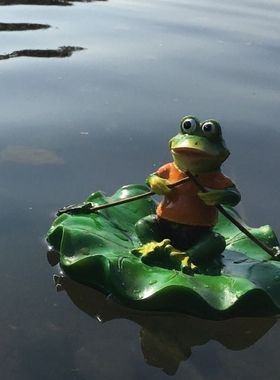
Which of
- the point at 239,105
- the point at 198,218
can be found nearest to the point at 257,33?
the point at 239,105

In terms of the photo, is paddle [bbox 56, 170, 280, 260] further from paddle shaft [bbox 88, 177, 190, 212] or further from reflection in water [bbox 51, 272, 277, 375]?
reflection in water [bbox 51, 272, 277, 375]

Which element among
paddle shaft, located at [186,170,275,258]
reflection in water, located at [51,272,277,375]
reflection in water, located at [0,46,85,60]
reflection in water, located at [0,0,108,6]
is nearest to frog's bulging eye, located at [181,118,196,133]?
paddle shaft, located at [186,170,275,258]

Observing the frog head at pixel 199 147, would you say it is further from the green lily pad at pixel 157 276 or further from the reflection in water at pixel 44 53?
the reflection in water at pixel 44 53

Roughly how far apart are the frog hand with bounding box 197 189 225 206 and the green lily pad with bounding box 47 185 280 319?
10.4 inches

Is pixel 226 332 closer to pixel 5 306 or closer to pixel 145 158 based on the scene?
pixel 5 306

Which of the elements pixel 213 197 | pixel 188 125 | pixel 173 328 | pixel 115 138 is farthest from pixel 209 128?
pixel 115 138

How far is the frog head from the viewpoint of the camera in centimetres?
254

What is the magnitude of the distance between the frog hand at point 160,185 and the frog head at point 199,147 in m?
0.08

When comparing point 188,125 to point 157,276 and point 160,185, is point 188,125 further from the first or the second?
point 157,276

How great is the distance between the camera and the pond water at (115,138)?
2217 mm

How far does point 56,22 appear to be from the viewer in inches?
253

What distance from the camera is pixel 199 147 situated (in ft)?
8.32

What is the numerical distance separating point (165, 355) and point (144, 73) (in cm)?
318

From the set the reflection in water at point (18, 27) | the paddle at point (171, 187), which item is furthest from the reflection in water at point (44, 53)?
the paddle at point (171, 187)
